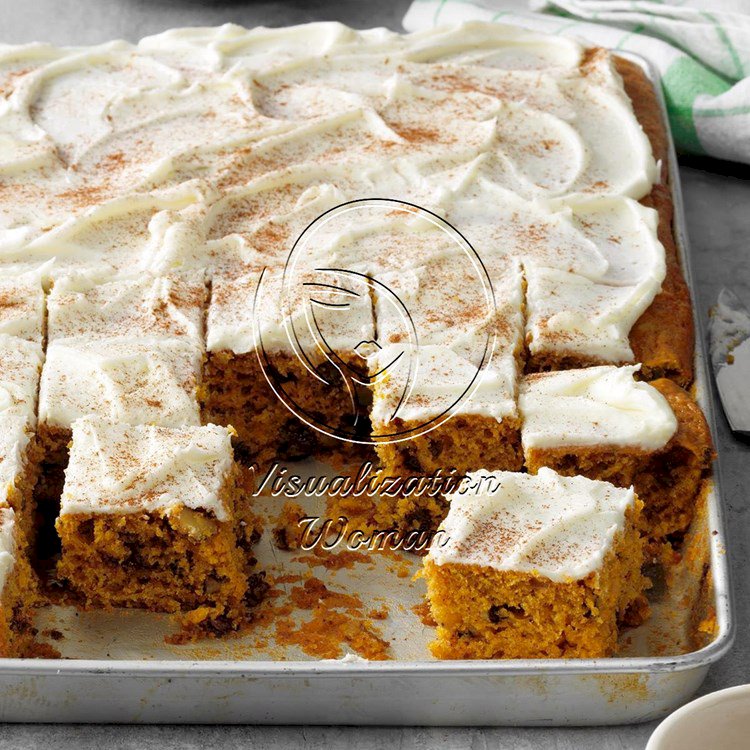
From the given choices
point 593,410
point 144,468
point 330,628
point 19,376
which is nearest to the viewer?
point 144,468

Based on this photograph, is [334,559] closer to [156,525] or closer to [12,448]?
[156,525]

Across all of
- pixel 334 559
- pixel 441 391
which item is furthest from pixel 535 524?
pixel 334 559

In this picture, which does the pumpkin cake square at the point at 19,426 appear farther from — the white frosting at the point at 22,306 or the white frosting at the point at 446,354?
the white frosting at the point at 446,354

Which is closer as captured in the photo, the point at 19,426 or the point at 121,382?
the point at 19,426

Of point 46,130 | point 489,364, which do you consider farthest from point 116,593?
point 46,130

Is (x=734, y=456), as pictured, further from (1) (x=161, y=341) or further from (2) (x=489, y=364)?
(1) (x=161, y=341)
